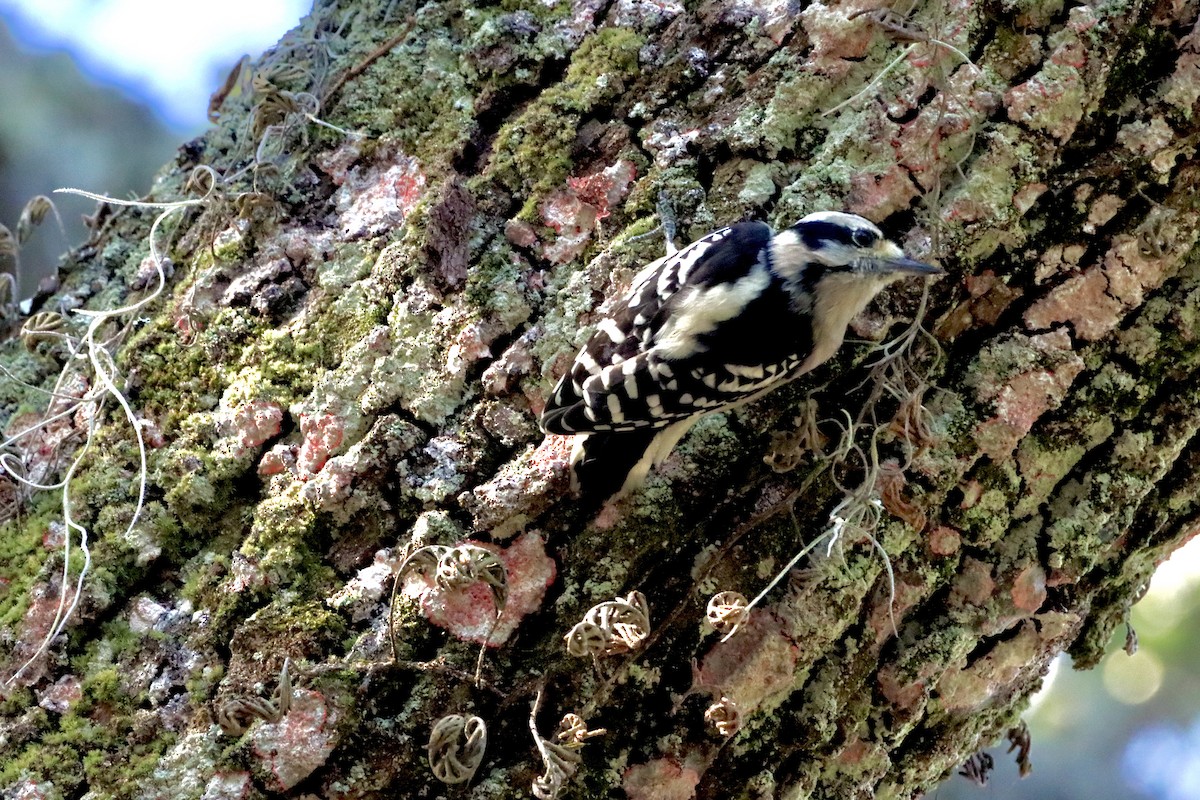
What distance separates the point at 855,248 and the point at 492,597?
98 centimetres

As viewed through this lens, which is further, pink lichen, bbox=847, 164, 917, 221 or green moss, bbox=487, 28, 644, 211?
green moss, bbox=487, 28, 644, 211

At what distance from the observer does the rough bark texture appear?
178 centimetres

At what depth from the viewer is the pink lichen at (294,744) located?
1703mm

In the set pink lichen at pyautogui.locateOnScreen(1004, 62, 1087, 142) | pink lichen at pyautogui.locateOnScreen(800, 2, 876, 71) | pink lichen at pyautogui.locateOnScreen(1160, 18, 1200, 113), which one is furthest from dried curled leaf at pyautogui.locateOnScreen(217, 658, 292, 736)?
pink lichen at pyautogui.locateOnScreen(1160, 18, 1200, 113)

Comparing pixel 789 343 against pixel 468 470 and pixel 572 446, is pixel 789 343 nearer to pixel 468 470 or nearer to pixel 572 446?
pixel 572 446

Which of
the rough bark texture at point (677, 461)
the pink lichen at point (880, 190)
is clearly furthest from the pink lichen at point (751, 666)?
the pink lichen at point (880, 190)

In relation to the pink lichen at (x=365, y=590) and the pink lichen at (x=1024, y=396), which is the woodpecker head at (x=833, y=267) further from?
the pink lichen at (x=365, y=590)

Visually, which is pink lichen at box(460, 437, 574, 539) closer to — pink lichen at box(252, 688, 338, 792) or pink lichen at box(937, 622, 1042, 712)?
pink lichen at box(252, 688, 338, 792)

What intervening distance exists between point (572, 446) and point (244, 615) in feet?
2.31

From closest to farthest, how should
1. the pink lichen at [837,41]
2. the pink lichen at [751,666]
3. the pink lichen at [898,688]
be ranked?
the pink lichen at [751,666], the pink lichen at [898,688], the pink lichen at [837,41]

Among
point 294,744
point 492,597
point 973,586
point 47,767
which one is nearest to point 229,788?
point 294,744

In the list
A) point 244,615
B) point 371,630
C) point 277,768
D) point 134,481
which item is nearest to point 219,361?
point 134,481

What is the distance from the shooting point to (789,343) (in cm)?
191

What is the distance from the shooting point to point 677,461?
1906mm
